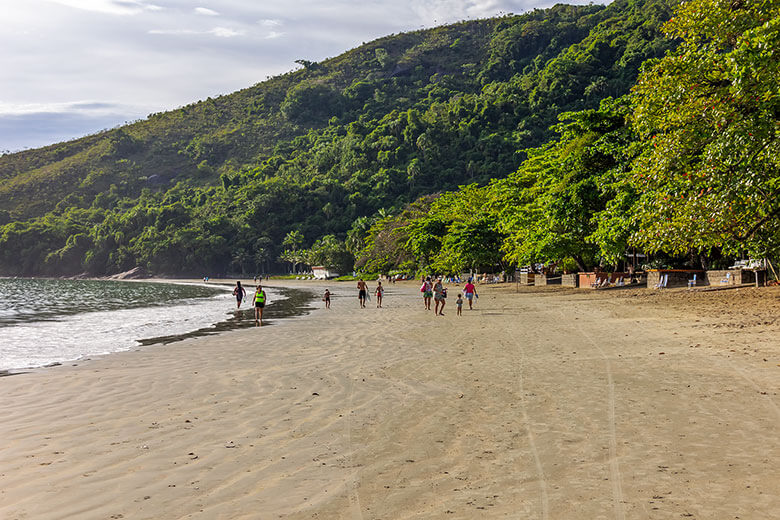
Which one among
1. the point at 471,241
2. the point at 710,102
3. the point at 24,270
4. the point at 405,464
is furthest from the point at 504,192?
the point at 24,270

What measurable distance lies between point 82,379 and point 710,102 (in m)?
16.9

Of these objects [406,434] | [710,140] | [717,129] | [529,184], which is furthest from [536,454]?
[529,184]

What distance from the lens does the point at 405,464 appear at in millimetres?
5754

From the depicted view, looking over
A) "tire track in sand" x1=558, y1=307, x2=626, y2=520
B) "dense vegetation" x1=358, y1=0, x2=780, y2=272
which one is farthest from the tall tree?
"tire track in sand" x1=558, y1=307, x2=626, y2=520

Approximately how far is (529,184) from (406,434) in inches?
1880

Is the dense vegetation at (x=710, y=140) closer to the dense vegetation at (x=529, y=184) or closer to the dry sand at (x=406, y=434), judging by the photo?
the dense vegetation at (x=529, y=184)

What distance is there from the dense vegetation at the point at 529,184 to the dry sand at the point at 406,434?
549cm

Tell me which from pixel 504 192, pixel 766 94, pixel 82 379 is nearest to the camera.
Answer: pixel 82 379

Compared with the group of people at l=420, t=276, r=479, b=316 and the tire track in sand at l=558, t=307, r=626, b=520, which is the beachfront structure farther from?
the tire track in sand at l=558, t=307, r=626, b=520

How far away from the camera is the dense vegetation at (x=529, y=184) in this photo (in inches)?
647

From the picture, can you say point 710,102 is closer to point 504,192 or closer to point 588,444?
point 588,444

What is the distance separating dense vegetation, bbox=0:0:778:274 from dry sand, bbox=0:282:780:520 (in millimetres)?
5488

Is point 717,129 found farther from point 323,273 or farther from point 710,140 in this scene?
point 323,273

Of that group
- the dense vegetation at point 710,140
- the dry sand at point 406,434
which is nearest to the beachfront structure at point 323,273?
the dense vegetation at point 710,140
